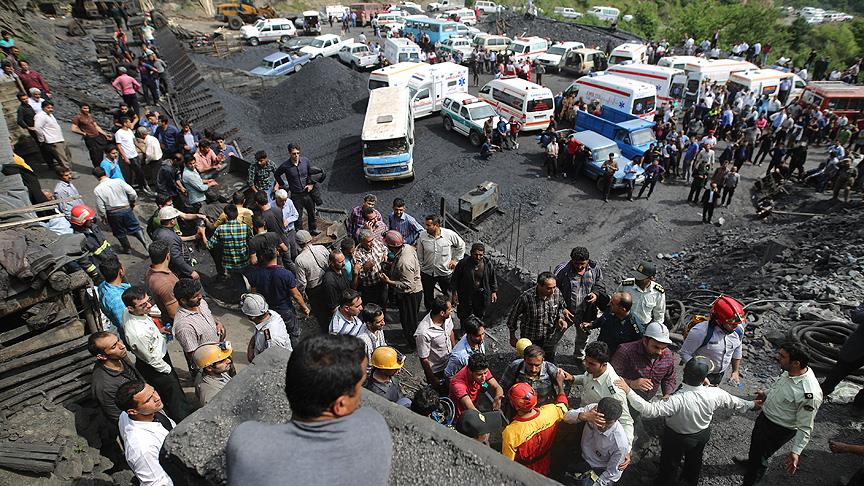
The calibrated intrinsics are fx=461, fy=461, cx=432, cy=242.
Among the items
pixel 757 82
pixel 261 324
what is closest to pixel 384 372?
pixel 261 324

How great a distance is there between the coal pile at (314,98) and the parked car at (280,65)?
2324 millimetres

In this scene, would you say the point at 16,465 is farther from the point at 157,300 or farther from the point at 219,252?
the point at 219,252

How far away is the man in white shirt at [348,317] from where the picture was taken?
491cm

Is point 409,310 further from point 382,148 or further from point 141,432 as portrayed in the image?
point 382,148

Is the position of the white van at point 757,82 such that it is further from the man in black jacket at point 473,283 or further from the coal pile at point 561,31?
the man in black jacket at point 473,283

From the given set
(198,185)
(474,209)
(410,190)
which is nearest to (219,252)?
(198,185)

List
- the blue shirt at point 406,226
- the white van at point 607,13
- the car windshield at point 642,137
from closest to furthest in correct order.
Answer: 1. the blue shirt at point 406,226
2. the car windshield at point 642,137
3. the white van at point 607,13

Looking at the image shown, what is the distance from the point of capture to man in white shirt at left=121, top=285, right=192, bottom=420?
4543mm

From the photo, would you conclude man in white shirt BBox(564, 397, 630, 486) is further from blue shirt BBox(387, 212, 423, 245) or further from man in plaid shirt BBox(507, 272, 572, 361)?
→ blue shirt BBox(387, 212, 423, 245)

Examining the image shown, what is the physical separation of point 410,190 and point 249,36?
2524 centimetres

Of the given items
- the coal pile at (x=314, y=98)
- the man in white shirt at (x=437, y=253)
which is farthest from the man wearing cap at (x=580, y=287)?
the coal pile at (x=314, y=98)

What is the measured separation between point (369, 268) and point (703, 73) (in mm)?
23142

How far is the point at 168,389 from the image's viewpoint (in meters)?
4.82

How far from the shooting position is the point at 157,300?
18.4 ft
